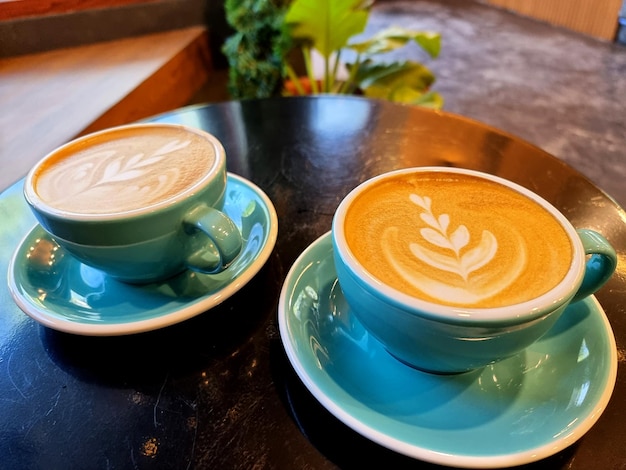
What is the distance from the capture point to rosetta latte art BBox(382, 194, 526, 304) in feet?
1.47

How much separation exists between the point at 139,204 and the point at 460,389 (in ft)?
1.30

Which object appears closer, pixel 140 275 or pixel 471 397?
pixel 471 397

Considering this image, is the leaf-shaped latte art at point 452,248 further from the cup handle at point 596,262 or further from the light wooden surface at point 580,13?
the light wooden surface at point 580,13

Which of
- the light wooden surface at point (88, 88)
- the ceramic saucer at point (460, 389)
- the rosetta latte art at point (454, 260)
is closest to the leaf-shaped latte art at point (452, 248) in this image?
the rosetta latte art at point (454, 260)

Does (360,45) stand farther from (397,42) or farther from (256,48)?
(256,48)

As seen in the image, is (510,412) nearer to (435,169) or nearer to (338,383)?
(338,383)

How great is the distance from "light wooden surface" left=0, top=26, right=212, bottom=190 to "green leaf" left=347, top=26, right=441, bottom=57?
639 millimetres

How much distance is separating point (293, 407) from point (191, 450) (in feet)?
0.34

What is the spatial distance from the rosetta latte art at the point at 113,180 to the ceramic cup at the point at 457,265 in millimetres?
235

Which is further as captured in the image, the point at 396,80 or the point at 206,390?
the point at 396,80

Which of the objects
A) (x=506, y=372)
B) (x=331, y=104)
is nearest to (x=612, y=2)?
(x=331, y=104)

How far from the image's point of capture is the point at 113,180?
24.4 inches

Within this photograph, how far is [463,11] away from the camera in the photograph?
4574 mm

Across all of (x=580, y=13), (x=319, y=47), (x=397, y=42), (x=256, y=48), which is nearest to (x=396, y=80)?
(x=397, y=42)
